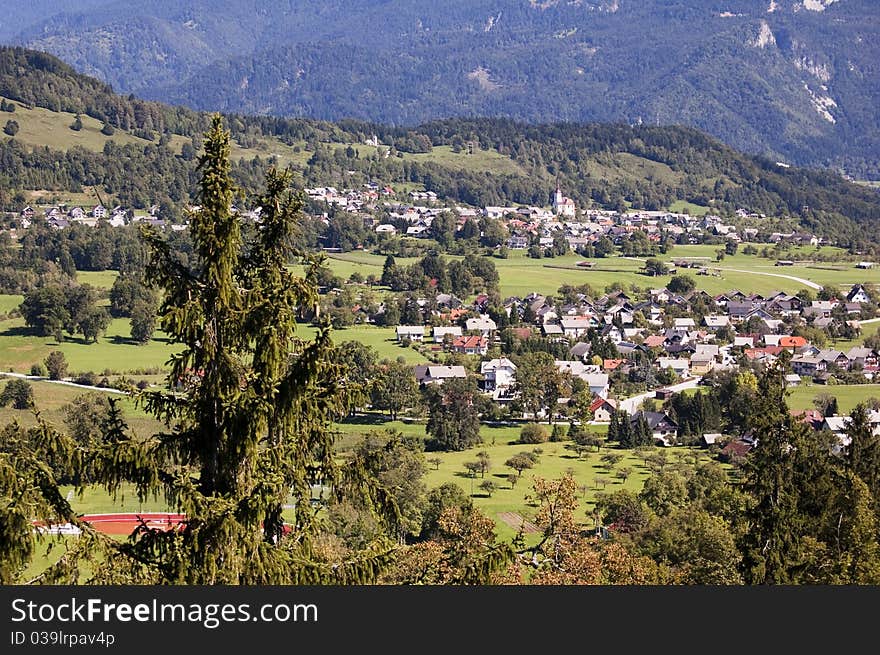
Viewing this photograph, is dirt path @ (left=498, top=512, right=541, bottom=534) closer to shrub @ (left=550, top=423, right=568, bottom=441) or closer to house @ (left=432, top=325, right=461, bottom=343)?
shrub @ (left=550, top=423, right=568, bottom=441)

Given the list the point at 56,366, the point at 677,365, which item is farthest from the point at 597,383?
the point at 56,366

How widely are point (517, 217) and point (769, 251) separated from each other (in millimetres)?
31052

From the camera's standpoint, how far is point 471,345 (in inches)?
2813

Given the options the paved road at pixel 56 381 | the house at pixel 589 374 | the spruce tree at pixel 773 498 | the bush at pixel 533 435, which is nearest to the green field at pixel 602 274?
the house at pixel 589 374

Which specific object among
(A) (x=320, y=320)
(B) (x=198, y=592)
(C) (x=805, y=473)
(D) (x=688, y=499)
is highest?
(A) (x=320, y=320)

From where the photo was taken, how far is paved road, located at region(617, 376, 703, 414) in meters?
56.6

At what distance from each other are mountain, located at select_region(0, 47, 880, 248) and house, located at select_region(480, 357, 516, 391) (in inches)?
2653

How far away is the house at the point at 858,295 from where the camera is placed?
89250 millimetres

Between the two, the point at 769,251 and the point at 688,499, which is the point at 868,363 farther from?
the point at 769,251

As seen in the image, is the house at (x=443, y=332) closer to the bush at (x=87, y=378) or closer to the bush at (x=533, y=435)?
the bush at (x=87, y=378)

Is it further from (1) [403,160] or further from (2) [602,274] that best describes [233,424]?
(1) [403,160]

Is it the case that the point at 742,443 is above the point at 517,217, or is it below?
below

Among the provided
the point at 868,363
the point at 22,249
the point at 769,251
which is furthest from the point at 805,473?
the point at 769,251

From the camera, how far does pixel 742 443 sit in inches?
1844
